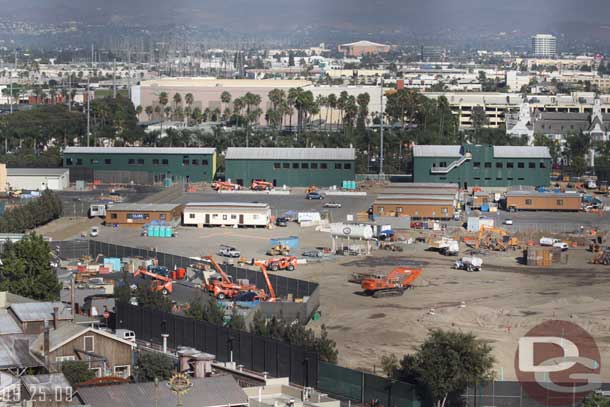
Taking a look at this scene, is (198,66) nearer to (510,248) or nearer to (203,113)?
(203,113)

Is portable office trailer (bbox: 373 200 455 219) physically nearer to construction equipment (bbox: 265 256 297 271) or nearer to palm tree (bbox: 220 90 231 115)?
construction equipment (bbox: 265 256 297 271)

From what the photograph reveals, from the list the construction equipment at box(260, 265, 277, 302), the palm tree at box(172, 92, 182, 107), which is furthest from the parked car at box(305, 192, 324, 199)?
the palm tree at box(172, 92, 182, 107)

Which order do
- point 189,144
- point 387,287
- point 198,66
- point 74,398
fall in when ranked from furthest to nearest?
point 198,66, point 189,144, point 387,287, point 74,398

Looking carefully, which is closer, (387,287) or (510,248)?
(387,287)

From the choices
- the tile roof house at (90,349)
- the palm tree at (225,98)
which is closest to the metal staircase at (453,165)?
the palm tree at (225,98)

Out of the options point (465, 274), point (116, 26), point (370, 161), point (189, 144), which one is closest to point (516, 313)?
point (465, 274)

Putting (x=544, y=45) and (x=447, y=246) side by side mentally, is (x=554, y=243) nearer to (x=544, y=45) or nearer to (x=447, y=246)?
(x=447, y=246)
